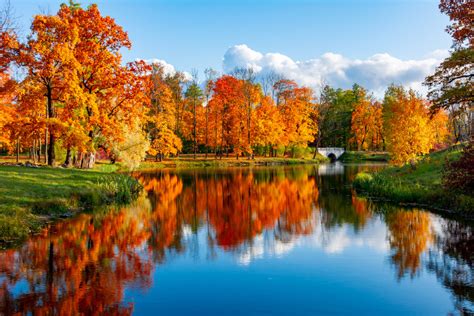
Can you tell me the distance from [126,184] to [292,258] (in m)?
17.2

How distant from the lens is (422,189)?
82.2 feet

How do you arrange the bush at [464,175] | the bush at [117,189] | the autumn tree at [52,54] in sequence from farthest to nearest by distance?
the autumn tree at [52,54], the bush at [117,189], the bush at [464,175]

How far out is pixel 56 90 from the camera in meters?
34.2

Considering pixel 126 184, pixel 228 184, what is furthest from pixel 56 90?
pixel 228 184

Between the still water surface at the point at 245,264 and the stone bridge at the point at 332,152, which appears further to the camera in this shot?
the stone bridge at the point at 332,152

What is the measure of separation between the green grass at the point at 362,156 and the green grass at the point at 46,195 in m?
61.3

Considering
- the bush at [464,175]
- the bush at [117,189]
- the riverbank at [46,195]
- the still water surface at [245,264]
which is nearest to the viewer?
the still water surface at [245,264]

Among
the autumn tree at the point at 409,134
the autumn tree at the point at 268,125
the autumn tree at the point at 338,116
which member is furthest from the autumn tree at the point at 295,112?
the autumn tree at the point at 409,134

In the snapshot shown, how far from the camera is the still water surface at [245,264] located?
33.3ft

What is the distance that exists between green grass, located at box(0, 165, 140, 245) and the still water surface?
104 cm

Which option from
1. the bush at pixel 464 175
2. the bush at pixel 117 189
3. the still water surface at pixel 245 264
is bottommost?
the still water surface at pixel 245 264

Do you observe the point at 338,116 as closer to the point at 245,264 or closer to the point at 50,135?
the point at 50,135

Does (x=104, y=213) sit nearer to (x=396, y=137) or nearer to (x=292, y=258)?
(x=292, y=258)

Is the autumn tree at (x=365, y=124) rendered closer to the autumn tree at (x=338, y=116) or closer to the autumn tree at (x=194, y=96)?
the autumn tree at (x=338, y=116)
